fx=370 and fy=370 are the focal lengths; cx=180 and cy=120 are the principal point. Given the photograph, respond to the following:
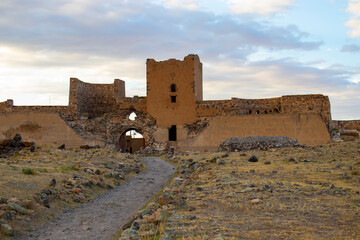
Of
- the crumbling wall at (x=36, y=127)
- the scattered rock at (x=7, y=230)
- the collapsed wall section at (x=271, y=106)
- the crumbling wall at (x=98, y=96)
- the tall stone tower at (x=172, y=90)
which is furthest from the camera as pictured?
the crumbling wall at (x=98, y=96)

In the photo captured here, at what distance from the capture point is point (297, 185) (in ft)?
27.6

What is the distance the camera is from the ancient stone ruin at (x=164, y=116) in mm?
26141

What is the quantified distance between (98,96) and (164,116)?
290 inches

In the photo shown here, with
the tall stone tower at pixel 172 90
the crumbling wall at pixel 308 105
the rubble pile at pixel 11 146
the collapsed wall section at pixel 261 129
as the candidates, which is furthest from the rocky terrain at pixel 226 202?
the tall stone tower at pixel 172 90

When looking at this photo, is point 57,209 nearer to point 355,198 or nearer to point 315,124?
point 355,198

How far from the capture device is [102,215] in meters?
8.06

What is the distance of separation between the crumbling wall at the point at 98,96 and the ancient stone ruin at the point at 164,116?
0.34 m

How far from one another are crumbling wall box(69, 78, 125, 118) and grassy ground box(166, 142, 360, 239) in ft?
71.5

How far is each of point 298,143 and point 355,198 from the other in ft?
55.7

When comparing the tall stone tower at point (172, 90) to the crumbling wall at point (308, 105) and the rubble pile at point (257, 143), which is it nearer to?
the rubble pile at point (257, 143)

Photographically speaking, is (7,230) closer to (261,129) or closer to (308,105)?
(261,129)

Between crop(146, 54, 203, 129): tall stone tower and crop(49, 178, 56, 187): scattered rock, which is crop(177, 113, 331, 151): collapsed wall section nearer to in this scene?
crop(146, 54, 203, 129): tall stone tower

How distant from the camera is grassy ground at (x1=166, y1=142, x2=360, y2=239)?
515 cm

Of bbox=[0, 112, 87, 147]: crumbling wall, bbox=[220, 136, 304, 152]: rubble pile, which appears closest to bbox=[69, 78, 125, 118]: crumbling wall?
bbox=[0, 112, 87, 147]: crumbling wall
